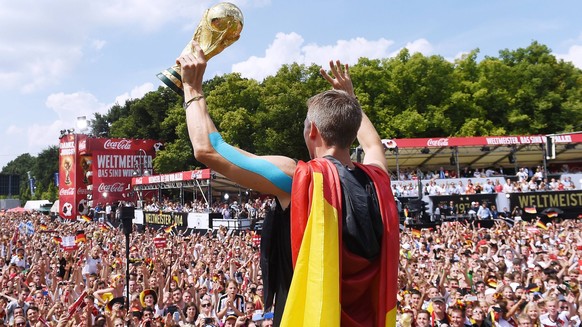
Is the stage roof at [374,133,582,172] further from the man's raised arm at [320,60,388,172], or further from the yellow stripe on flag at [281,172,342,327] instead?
the yellow stripe on flag at [281,172,342,327]

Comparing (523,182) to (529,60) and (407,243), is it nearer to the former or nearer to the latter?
(407,243)

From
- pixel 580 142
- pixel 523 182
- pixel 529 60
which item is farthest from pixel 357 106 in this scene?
pixel 529 60

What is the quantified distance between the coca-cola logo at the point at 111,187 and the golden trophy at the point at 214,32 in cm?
4433

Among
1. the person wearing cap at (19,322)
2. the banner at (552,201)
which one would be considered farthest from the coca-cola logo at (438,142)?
the person wearing cap at (19,322)

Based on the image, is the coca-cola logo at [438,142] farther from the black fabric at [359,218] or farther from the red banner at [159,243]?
the black fabric at [359,218]

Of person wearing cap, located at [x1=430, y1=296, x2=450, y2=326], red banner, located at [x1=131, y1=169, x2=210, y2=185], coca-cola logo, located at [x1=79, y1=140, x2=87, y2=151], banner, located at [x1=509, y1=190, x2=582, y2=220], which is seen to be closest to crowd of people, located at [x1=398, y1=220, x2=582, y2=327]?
person wearing cap, located at [x1=430, y1=296, x2=450, y2=326]

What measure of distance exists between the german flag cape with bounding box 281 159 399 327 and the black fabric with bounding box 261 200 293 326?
0.54ft

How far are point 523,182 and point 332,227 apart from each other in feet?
82.3

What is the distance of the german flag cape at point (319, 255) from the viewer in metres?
1.63

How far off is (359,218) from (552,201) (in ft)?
78.1

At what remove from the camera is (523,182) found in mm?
24406

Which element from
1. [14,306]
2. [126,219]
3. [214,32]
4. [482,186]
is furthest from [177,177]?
[214,32]

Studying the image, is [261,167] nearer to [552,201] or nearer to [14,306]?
[14,306]

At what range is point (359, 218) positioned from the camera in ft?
5.73
